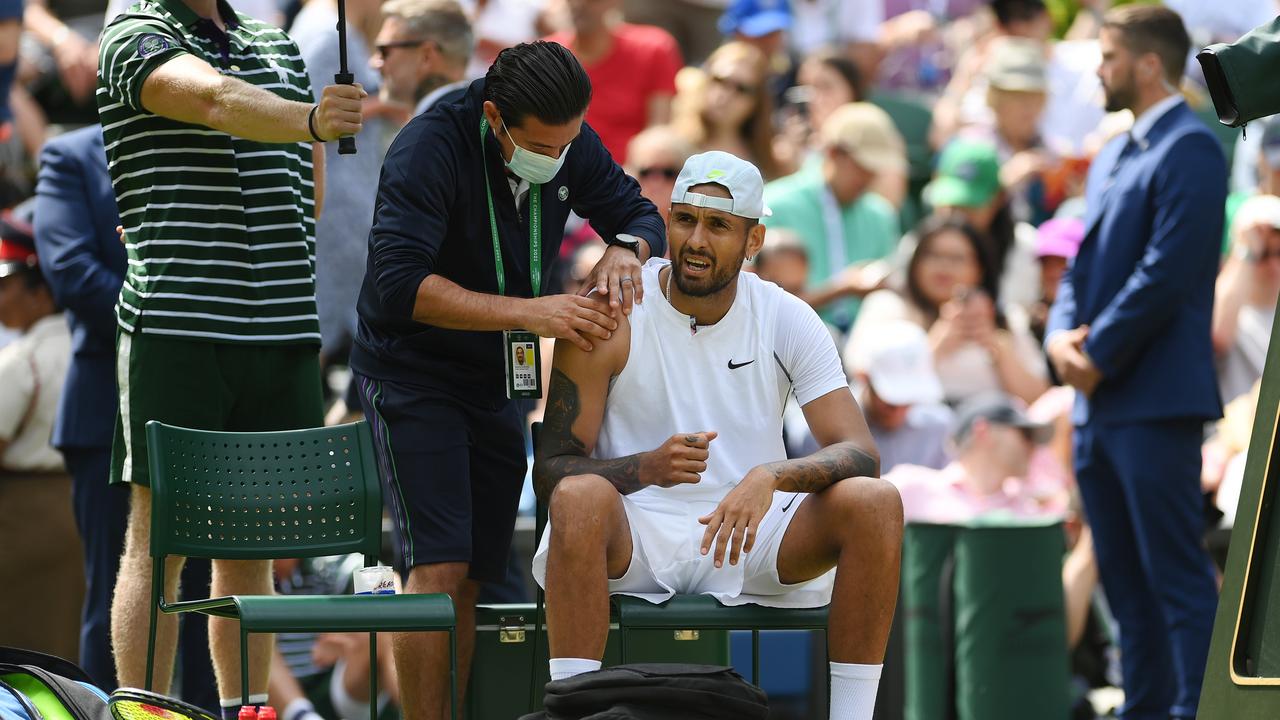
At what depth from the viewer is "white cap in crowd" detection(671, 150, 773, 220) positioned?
5.00 metres

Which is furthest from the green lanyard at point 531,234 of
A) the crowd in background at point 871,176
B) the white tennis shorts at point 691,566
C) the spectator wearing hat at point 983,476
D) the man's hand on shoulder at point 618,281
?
the spectator wearing hat at point 983,476

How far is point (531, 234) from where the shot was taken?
5125 millimetres

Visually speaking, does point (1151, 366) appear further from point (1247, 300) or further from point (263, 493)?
point (263, 493)

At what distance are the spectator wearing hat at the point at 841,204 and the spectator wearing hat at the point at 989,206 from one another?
25cm

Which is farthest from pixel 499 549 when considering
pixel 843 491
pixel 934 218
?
pixel 934 218

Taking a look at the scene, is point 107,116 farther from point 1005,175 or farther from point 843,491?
point 1005,175

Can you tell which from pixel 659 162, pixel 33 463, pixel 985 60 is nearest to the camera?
pixel 33 463

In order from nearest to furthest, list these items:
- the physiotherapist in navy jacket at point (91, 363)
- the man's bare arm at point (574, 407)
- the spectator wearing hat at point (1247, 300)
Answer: the man's bare arm at point (574, 407)
the physiotherapist in navy jacket at point (91, 363)
the spectator wearing hat at point (1247, 300)

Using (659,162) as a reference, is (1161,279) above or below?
below

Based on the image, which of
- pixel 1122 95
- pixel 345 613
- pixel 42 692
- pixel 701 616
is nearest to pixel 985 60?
pixel 1122 95

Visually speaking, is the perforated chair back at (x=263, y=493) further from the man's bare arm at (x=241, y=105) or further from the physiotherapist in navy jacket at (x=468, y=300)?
the man's bare arm at (x=241, y=105)

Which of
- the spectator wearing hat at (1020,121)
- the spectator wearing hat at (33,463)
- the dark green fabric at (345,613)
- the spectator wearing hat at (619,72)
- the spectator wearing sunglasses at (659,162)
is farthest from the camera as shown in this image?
the spectator wearing hat at (1020,121)

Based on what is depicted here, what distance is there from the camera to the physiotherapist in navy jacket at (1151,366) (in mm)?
6184

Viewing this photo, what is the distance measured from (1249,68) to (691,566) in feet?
6.04
